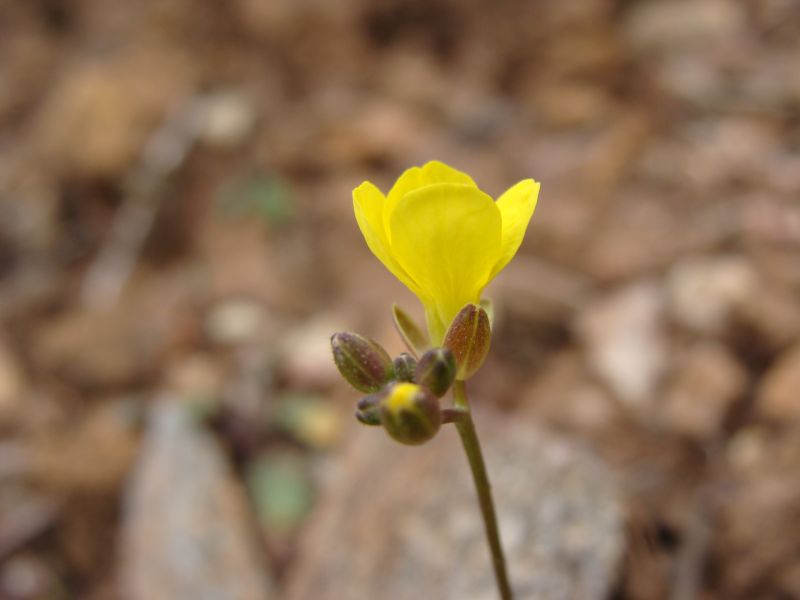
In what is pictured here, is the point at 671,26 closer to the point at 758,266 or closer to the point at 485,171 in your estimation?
the point at 485,171

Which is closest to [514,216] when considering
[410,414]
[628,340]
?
[410,414]

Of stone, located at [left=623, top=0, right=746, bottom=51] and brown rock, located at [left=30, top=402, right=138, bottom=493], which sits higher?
stone, located at [left=623, top=0, right=746, bottom=51]

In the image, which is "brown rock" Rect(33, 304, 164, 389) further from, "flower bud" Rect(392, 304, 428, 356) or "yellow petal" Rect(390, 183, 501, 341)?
"yellow petal" Rect(390, 183, 501, 341)

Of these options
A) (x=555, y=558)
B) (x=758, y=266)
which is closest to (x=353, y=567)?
(x=555, y=558)

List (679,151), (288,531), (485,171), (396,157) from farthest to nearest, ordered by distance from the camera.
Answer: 1. (396,157)
2. (485,171)
3. (679,151)
4. (288,531)

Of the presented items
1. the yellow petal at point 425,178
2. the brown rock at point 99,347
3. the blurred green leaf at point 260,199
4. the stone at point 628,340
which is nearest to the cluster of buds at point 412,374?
the yellow petal at point 425,178

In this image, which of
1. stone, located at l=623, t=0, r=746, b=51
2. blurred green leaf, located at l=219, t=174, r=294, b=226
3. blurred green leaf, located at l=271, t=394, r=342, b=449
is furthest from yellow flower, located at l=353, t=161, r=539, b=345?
stone, located at l=623, t=0, r=746, b=51
